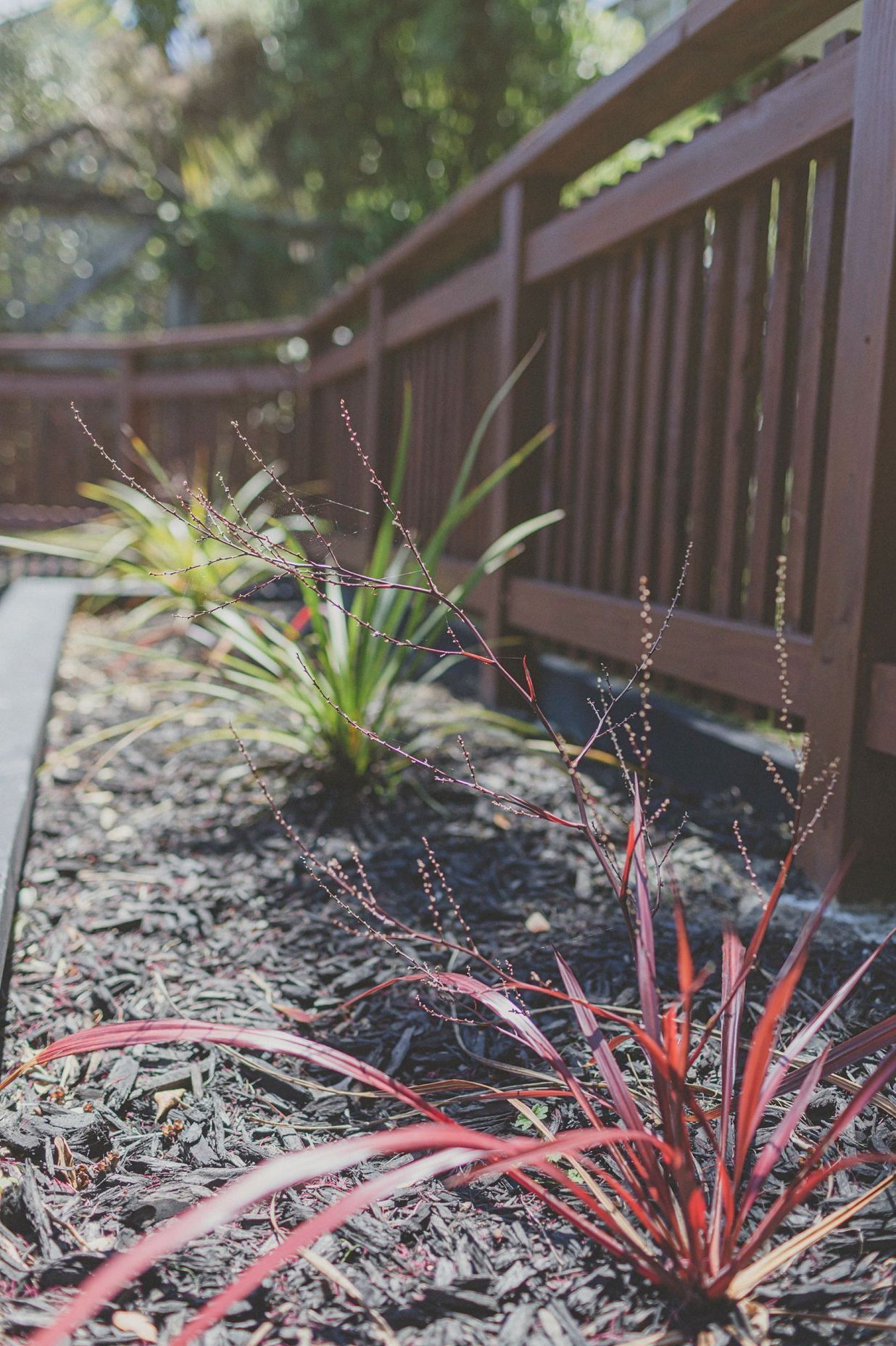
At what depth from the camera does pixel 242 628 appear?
92.0 inches

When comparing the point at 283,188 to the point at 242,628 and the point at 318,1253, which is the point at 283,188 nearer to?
the point at 242,628

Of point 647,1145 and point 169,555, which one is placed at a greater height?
point 169,555

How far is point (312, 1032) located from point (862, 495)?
1.19 metres

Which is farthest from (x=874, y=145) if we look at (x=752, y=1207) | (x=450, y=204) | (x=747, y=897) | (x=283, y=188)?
(x=283, y=188)

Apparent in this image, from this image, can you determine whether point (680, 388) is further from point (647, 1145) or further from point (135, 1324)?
point (135, 1324)

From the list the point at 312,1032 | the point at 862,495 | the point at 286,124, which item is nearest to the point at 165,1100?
the point at 312,1032

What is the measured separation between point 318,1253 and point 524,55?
12.2 metres

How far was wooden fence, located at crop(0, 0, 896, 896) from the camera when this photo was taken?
5.40 feet

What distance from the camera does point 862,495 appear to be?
164 centimetres

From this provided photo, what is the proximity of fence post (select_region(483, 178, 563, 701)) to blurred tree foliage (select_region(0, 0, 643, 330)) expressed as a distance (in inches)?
304

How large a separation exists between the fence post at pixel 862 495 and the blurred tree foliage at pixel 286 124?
9.25 m

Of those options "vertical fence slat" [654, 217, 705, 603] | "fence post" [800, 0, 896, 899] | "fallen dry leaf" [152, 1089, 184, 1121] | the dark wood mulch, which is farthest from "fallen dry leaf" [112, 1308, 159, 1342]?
→ "vertical fence slat" [654, 217, 705, 603]

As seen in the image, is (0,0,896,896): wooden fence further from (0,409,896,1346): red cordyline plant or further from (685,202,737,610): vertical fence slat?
(0,409,896,1346): red cordyline plant

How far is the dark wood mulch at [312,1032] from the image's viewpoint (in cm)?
89
